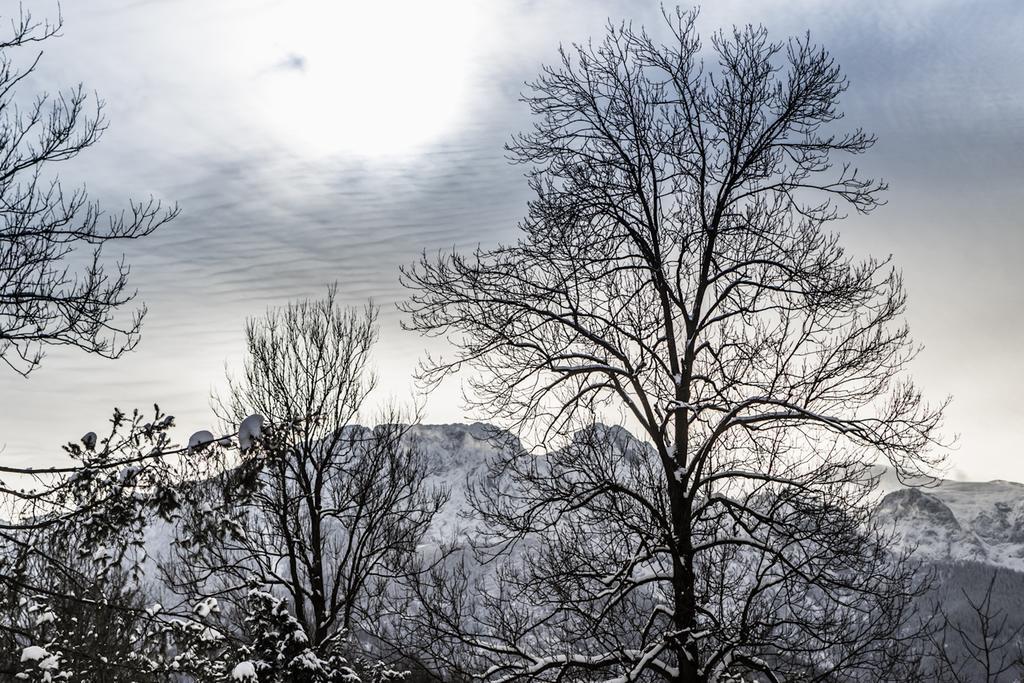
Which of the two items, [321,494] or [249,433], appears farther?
[321,494]

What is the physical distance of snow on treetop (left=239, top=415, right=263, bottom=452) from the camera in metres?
7.35

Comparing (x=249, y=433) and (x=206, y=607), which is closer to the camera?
(x=249, y=433)

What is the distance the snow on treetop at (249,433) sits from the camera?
289 inches

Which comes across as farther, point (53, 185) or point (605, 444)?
→ point (605, 444)

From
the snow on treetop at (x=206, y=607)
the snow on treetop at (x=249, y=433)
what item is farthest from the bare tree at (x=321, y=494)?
the snow on treetop at (x=249, y=433)

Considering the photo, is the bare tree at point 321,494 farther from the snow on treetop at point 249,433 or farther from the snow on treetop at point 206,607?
the snow on treetop at point 249,433

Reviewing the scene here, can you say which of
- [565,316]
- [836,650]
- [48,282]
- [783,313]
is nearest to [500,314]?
[565,316]

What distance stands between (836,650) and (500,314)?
17.6 ft

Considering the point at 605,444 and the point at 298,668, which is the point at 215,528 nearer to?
the point at 605,444

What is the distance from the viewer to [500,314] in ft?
32.7

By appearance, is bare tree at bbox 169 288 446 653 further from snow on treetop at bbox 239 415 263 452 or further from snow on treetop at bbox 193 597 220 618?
snow on treetop at bbox 239 415 263 452

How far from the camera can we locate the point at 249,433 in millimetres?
7367

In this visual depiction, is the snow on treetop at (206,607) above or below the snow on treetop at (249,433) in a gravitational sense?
below

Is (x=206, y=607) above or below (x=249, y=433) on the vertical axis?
below
